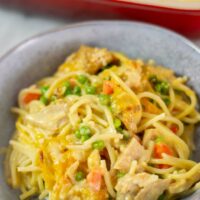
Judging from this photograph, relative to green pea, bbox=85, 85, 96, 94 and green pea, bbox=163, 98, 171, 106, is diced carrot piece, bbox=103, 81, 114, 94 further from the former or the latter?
green pea, bbox=163, 98, 171, 106

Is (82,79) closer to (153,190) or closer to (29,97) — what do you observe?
(29,97)

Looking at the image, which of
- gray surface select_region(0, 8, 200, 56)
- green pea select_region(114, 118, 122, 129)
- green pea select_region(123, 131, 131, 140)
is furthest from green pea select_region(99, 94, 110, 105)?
gray surface select_region(0, 8, 200, 56)

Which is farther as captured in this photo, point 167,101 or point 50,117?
point 167,101

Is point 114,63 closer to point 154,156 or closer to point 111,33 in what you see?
point 111,33

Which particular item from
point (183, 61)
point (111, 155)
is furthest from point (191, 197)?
point (183, 61)

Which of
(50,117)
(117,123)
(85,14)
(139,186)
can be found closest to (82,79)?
(50,117)

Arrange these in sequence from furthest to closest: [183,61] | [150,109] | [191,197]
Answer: [183,61] → [150,109] → [191,197]

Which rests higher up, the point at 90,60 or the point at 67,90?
the point at 90,60
